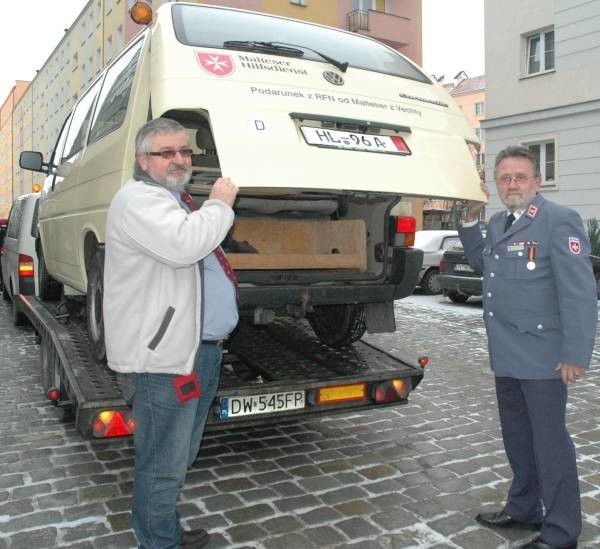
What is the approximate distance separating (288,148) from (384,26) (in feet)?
90.7

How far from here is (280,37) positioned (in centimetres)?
419

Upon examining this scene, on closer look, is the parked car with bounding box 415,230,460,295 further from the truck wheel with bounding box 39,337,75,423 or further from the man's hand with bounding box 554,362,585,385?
the man's hand with bounding box 554,362,585,385

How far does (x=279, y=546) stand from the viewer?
313cm

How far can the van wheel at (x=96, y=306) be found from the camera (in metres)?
4.23

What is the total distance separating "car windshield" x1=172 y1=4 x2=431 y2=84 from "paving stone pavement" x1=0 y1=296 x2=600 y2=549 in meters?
2.29

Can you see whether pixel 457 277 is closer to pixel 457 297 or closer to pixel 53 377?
pixel 457 297

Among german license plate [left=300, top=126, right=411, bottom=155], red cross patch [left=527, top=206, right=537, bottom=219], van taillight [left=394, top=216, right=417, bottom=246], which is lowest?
van taillight [left=394, top=216, right=417, bottom=246]

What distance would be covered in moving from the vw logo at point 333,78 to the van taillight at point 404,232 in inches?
42.6

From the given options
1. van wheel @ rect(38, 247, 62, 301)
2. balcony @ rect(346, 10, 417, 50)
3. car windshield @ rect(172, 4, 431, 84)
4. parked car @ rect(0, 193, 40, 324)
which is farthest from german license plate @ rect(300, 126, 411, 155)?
balcony @ rect(346, 10, 417, 50)

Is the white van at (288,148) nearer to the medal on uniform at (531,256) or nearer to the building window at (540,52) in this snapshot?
the medal on uniform at (531,256)

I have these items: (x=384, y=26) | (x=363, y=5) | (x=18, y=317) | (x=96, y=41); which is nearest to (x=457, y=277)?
(x=18, y=317)

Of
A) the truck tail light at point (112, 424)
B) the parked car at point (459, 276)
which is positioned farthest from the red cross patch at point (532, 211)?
the parked car at point (459, 276)

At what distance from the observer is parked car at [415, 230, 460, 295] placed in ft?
47.3

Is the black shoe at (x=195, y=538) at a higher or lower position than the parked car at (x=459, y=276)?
lower
